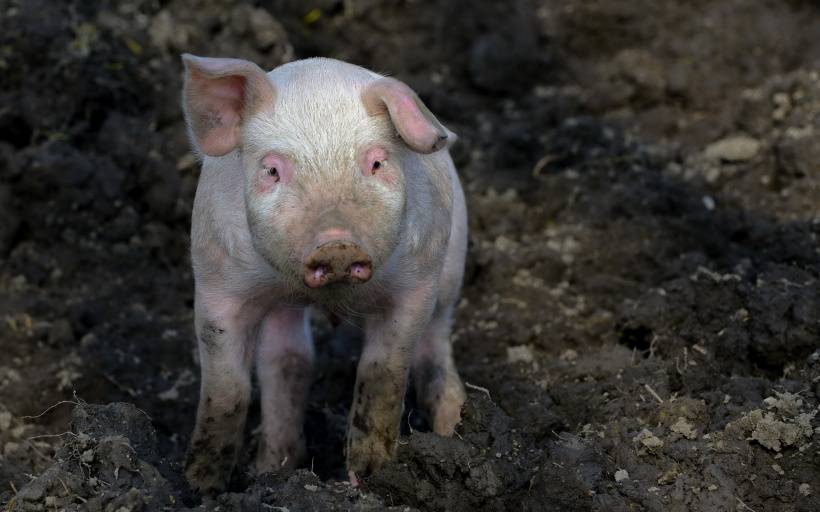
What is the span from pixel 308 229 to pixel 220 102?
72 centimetres

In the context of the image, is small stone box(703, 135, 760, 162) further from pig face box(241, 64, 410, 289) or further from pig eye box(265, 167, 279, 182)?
pig eye box(265, 167, 279, 182)

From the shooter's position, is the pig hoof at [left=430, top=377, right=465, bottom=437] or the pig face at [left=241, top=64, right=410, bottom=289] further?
the pig hoof at [left=430, top=377, right=465, bottom=437]

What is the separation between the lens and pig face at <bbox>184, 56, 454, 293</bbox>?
13.6ft

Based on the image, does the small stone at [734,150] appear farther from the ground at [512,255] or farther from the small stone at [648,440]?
the small stone at [648,440]

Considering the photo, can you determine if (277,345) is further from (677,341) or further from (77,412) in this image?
(677,341)

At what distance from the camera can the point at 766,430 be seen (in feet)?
14.5

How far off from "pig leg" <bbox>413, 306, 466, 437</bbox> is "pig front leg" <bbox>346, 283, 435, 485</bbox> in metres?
0.58

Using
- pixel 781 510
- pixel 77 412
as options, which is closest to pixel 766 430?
pixel 781 510

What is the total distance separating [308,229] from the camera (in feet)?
13.6

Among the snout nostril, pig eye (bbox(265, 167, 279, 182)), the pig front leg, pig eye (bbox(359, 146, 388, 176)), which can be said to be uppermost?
pig eye (bbox(359, 146, 388, 176))

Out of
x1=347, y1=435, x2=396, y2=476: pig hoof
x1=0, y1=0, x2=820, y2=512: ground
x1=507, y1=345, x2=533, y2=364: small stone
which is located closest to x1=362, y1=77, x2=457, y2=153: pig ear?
x1=0, y1=0, x2=820, y2=512: ground

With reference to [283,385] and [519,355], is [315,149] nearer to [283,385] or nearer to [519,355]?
[283,385]

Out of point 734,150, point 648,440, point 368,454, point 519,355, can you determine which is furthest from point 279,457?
point 734,150

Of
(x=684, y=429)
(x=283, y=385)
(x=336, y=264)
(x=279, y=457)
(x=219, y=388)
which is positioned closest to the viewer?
(x=336, y=264)
